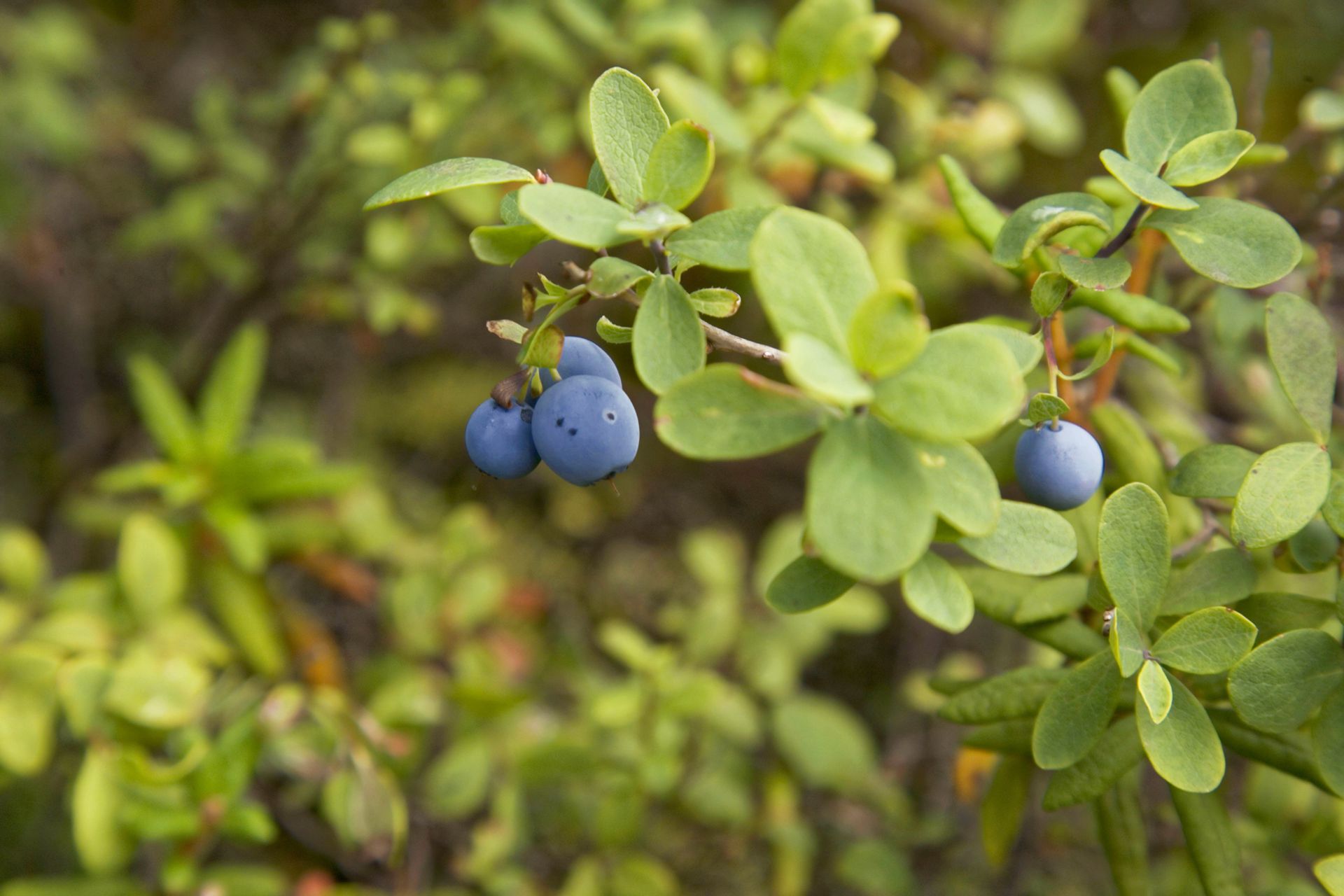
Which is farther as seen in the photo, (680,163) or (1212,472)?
(1212,472)

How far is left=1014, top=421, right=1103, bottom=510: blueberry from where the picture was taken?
0.76 meters

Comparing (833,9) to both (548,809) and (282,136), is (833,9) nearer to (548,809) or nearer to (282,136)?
(282,136)

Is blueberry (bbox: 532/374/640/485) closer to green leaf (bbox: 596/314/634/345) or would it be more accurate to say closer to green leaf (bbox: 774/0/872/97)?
green leaf (bbox: 596/314/634/345)

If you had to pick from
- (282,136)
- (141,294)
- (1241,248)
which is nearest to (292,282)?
(282,136)

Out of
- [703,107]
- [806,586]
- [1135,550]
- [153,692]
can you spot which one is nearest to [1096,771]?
[1135,550]

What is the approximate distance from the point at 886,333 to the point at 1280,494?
1.36 feet

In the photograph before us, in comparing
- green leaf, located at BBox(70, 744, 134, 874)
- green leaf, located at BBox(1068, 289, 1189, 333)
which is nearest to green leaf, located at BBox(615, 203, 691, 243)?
green leaf, located at BBox(1068, 289, 1189, 333)

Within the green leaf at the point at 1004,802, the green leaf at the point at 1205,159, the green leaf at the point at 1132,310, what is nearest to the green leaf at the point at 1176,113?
the green leaf at the point at 1205,159

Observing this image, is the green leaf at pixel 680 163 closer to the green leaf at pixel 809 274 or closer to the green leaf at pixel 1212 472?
the green leaf at pixel 809 274

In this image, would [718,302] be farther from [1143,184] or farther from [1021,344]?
[1143,184]

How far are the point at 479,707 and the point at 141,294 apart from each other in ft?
6.15

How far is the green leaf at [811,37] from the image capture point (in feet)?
4.29

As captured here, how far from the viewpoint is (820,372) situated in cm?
54

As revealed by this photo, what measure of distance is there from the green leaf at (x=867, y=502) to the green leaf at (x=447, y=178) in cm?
28
